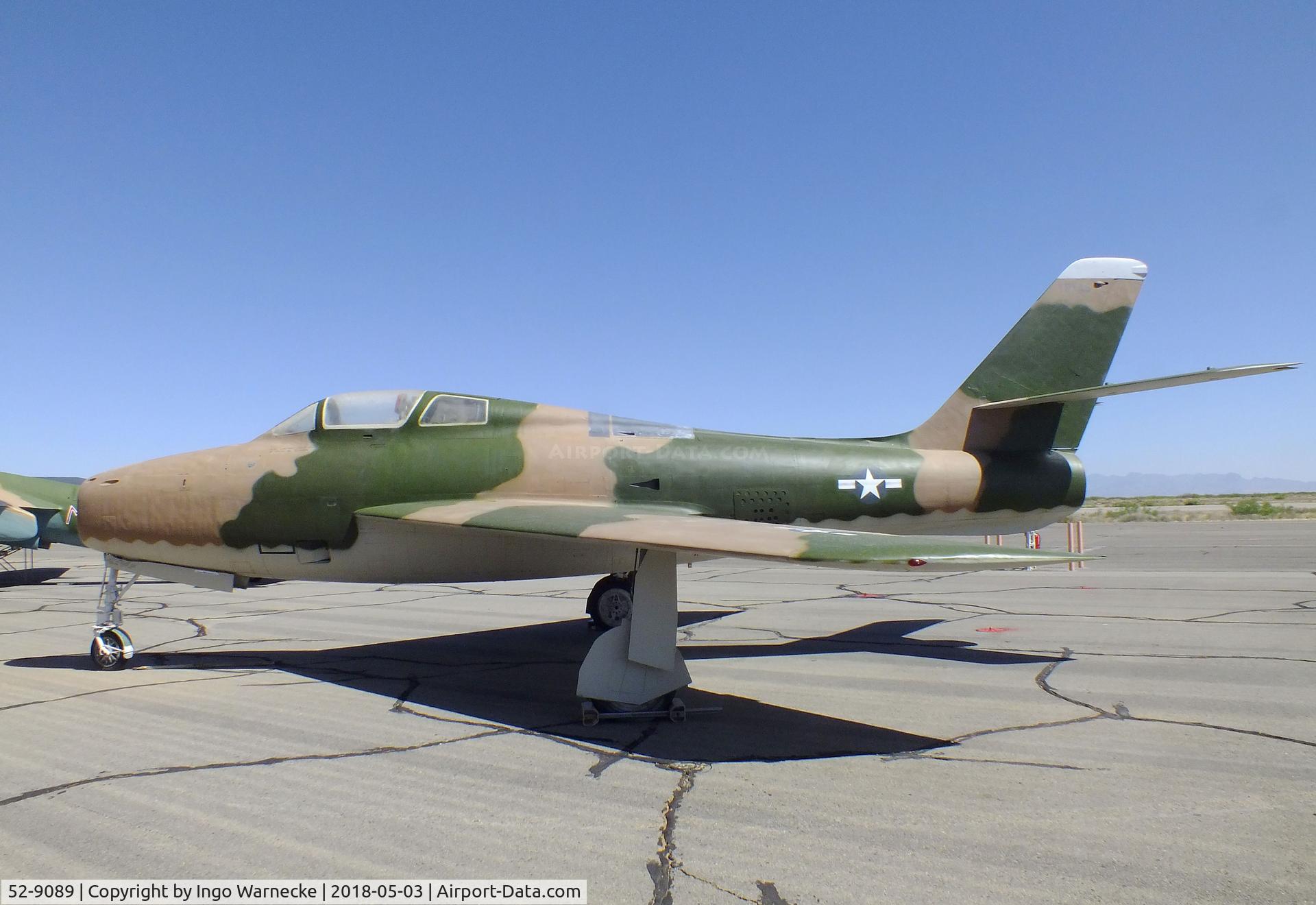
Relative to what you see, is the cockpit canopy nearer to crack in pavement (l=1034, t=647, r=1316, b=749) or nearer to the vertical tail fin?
the vertical tail fin

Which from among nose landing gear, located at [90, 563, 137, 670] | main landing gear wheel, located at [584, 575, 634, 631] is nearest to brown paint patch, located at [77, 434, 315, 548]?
nose landing gear, located at [90, 563, 137, 670]

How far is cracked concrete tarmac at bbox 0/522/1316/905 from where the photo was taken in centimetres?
339

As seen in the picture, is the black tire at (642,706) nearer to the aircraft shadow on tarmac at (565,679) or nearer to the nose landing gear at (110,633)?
the aircraft shadow on tarmac at (565,679)

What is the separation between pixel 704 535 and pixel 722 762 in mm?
1437

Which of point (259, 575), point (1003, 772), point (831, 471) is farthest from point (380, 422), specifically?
point (1003, 772)

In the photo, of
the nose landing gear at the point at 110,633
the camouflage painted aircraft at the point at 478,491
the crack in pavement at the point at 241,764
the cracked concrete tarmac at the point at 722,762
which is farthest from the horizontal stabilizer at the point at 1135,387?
the nose landing gear at the point at 110,633

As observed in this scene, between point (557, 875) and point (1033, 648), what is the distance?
6536mm

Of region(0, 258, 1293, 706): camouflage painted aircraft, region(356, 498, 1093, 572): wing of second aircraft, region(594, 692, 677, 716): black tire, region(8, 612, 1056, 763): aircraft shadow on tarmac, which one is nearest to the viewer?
region(356, 498, 1093, 572): wing of second aircraft

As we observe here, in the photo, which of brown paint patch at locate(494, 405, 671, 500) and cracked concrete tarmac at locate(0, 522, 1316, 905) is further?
brown paint patch at locate(494, 405, 671, 500)

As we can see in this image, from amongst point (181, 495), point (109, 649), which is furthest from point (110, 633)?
point (181, 495)

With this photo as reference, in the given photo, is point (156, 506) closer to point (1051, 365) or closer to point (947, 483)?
point (947, 483)

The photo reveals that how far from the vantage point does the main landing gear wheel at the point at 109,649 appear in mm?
7484

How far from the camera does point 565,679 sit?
727cm
